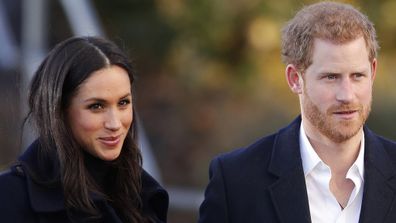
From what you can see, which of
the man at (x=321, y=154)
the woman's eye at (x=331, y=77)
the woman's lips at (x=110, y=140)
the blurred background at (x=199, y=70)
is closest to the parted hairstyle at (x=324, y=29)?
the man at (x=321, y=154)

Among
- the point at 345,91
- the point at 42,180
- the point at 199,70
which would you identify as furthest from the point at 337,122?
the point at 199,70

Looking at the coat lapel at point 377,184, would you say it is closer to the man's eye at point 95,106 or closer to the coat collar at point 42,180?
the man's eye at point 95,106

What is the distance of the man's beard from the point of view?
3.84 m

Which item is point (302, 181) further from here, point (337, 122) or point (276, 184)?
point (337, 122)

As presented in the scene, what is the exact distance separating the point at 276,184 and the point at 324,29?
68 cm

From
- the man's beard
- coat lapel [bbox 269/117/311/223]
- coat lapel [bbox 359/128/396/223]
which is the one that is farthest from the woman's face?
coat lapel [bbox 359/128/396/223]

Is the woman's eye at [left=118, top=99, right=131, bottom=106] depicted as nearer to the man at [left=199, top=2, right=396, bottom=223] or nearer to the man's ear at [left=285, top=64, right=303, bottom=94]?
the man at [left=199, top=2, right=396, bottom=223]

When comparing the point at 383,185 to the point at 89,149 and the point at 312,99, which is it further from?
the point at 89,149

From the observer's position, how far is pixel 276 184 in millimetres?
4109

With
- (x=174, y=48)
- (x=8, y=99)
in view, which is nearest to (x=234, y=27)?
(x=174, y=48)

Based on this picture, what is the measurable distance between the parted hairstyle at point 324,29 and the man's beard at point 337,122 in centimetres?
21

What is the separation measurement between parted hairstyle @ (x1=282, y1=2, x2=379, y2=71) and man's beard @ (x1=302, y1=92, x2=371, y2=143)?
0.21 m

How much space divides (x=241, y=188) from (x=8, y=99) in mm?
1204

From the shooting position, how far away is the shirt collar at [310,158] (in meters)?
4.01
